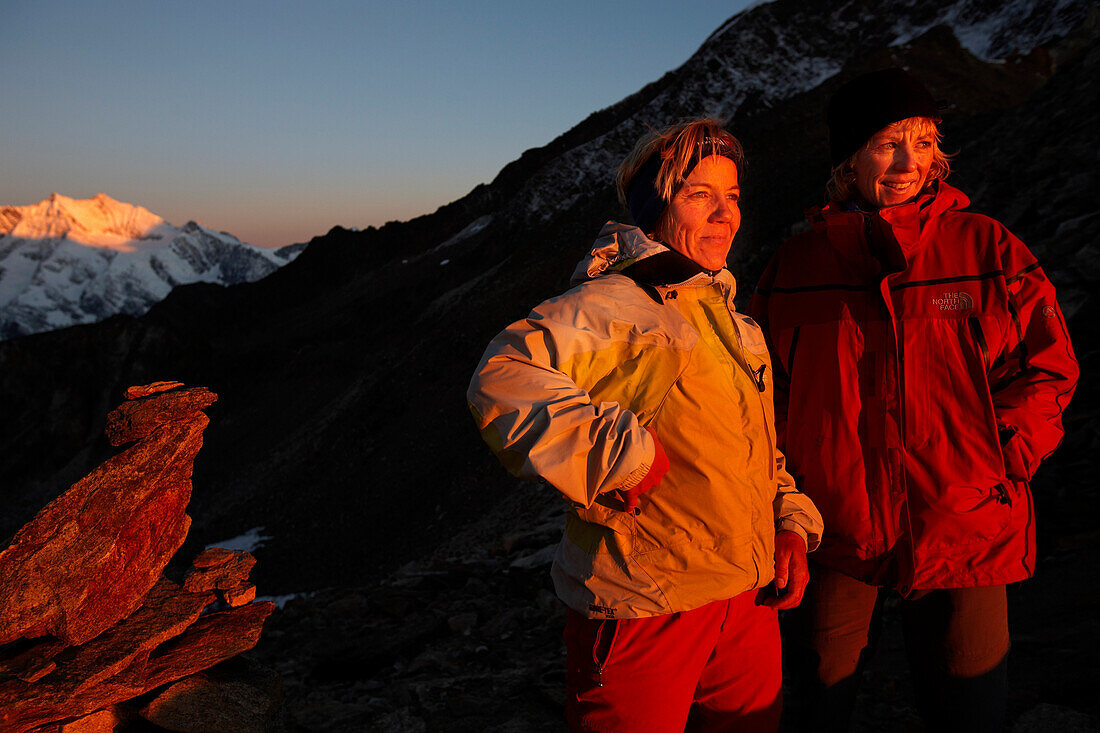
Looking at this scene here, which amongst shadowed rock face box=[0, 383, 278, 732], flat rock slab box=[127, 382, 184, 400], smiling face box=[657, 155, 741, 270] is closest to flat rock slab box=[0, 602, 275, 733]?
shadowed rock face box=[0, 383, 278, 732]

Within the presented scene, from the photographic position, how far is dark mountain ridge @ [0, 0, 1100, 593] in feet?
33.6

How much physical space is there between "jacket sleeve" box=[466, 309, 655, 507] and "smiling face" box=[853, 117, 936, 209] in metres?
1.63

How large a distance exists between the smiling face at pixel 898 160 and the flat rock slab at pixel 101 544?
382 centimetres

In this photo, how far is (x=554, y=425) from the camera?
2.06 m

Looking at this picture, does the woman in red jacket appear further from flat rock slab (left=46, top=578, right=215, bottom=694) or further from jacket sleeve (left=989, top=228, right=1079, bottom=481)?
flat rock slab (left=46, top=578, right=215, bottom=694)

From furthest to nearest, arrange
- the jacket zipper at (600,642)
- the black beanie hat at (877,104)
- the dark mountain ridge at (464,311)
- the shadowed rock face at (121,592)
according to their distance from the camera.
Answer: the dark mountain ridge at (464,311), the shadowed rock face at (121,592), the black beanie hat at (877,104), the jacket zipper at (600,642)

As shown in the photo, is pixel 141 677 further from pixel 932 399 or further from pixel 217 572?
pixel 932 399

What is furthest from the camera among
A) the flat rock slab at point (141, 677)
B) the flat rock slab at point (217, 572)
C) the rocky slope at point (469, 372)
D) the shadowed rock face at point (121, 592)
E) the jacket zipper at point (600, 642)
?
the rocky slope at point (469, 372)

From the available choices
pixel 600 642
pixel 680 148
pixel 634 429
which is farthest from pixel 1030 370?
pixel 600 642

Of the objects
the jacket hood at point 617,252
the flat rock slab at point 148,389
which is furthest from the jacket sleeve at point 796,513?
the flat rock slab at point 148,389

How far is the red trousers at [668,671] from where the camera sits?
7.50 ft

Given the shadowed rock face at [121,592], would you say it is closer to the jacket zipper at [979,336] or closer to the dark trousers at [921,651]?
the dark trousers at [921,651]

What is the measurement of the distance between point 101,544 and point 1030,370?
4.46 metres

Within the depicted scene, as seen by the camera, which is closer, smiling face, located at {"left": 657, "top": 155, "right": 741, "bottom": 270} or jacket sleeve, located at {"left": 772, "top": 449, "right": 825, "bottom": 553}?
smiling face, located at {"left": 657, "top": 155, "right": 741, "bottom": 270}
